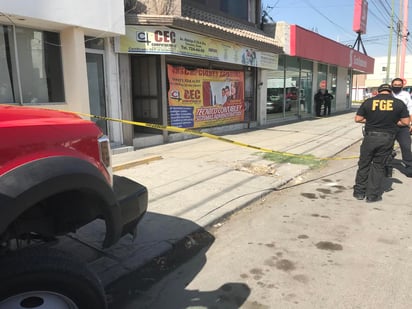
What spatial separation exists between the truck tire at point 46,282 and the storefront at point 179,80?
785 centimetres

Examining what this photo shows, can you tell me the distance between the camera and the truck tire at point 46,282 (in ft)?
6.95

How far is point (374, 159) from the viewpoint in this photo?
6.14 m

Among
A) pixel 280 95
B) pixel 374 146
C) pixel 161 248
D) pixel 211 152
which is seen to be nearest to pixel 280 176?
pixel 374 146

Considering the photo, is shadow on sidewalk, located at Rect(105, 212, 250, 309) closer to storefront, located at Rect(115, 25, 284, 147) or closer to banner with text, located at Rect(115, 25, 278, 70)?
storefront, located at Rect(115, 25, 284, 147)

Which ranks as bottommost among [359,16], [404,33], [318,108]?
[318,108]

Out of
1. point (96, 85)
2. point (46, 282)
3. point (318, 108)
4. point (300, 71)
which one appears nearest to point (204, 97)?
point (96, 85)

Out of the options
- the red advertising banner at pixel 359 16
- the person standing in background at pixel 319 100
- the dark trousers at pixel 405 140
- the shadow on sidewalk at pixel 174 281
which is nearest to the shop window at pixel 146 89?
the dark trousers at pixel 405 140

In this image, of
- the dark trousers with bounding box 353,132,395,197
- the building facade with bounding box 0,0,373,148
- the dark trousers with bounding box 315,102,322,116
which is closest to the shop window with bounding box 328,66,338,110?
→ the dark trousers with bounding box 315,102,322,116

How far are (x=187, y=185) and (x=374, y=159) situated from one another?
302 centimetres

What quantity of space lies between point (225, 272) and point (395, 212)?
3.09m

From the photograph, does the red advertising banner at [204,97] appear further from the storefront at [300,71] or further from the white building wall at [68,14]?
the white building wall at [68,14]

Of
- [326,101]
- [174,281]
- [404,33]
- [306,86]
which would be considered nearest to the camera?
[174,281]

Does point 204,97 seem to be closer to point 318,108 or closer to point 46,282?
A: point 46,282

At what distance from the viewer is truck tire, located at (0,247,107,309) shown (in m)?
2.12
